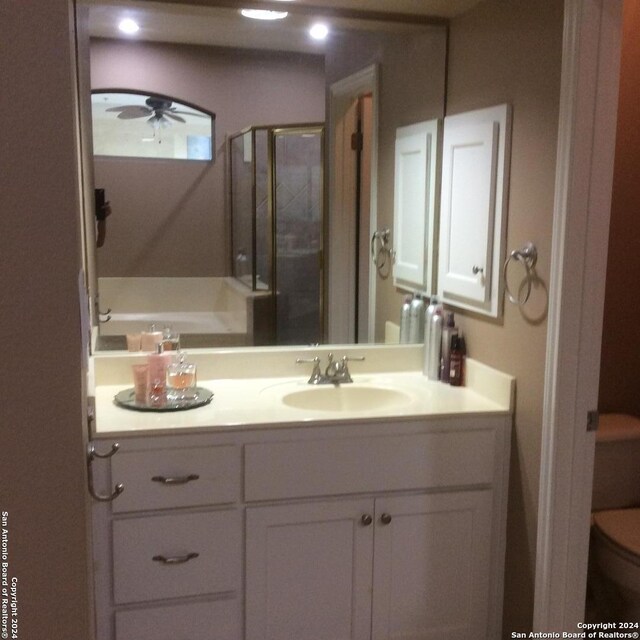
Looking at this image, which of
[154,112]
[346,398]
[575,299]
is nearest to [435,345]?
[346,398]

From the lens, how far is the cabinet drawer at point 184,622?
191cm

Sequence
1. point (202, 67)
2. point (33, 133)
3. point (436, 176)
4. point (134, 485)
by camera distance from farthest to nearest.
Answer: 1. point (436, 176)
2. point (202, 67)
3. point (134, 485)
4. point (33, 133)

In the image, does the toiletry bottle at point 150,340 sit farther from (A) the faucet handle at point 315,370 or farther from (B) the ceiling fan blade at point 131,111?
(B) the ceiling fan blade at point 131,111

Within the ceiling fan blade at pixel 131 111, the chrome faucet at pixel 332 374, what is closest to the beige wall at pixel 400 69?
the ceiling fan blade at pixel 131 111

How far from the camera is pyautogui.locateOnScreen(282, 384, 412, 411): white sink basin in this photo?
2.28 meters

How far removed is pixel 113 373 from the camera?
2270mm

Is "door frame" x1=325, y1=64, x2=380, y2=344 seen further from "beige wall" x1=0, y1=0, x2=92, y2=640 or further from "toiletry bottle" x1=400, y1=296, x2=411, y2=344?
"beige wall" x1=0, y1=0, x2=92, y2=640

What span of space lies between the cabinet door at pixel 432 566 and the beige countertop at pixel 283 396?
0.25 meters

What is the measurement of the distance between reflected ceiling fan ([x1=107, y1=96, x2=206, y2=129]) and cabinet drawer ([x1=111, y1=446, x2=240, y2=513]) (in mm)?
1019

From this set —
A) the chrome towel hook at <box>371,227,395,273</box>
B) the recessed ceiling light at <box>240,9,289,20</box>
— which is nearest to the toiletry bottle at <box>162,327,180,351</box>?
the chrome towel hook at <box>371,227,395,273</box>

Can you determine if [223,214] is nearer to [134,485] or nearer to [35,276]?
[134,485]

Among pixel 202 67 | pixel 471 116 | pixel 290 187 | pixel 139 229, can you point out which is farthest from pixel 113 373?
pixel 471 116

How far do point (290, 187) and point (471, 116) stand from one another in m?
0.62

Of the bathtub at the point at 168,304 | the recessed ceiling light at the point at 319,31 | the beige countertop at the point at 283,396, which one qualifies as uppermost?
the recessed ceiling light at the point at 319,31
